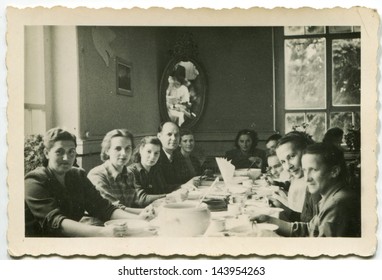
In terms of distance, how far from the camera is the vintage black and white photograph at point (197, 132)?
1640mm

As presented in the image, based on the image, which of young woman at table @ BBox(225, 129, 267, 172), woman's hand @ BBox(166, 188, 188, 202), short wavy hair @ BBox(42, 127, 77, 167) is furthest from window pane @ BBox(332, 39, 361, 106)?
short wavy hair @ BBox(42, 127, 77, 167)

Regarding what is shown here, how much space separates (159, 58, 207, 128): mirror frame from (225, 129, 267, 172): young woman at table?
0.39ft

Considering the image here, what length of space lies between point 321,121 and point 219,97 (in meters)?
0.27

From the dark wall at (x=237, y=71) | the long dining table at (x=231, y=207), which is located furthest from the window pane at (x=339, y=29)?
the long dining table at (x=231, y=207)

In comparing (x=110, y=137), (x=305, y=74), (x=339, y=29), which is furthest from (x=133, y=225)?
(x=339, y=29)

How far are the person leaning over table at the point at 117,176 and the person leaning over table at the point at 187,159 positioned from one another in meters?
0.12

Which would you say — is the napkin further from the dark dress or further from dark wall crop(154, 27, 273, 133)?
the dark dress

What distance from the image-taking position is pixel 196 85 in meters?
1.66

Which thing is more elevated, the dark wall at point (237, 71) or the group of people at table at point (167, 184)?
the dark wall at point (237, 71)

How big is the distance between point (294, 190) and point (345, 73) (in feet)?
1.09

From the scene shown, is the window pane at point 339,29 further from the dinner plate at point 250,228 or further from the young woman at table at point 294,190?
the dinner plate at point 250,228

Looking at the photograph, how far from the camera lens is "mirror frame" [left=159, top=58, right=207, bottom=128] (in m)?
1.65
